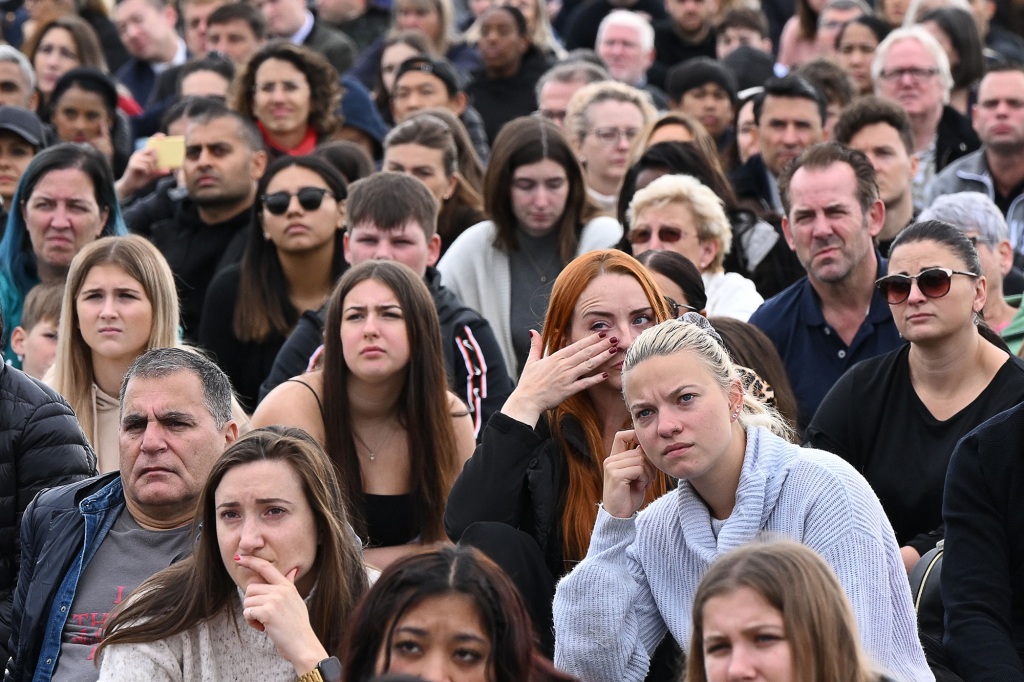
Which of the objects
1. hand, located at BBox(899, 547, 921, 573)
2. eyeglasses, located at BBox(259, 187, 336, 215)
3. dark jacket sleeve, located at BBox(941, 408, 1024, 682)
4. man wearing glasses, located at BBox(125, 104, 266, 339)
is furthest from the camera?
man wearing glasses, located at BBox(125, 104, 266, 339)

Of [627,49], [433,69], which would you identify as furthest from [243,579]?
[627,49]

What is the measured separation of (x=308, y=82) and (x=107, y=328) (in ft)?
11.4

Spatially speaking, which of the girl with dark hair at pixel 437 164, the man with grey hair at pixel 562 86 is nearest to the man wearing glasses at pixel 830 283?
the girl with dark hair at pixel 437 164

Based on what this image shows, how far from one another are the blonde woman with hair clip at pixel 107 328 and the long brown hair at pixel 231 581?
1.71 metres

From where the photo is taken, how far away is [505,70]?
10.9m

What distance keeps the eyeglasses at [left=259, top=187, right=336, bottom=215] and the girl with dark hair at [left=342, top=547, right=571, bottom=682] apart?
152 inches

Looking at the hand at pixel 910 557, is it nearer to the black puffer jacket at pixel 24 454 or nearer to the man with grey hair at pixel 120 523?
the man with grey hair at pixel 120 523

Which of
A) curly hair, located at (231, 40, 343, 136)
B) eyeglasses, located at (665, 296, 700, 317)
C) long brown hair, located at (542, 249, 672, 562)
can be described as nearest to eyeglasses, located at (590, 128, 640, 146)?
curly hair, located at (231, 40, 343, 136)

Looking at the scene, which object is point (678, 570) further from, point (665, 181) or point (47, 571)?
point (665, 181)

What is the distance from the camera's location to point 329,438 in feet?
18.3

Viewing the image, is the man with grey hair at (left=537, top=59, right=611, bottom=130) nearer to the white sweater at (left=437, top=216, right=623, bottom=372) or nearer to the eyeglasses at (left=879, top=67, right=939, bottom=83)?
the eyeglasses at (left=879, top=67, right=939, bottom=83)

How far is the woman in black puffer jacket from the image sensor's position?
517 cm

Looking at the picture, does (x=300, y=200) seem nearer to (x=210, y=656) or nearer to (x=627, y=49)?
(x=210, y=656)

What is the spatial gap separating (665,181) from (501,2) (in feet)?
17.2
